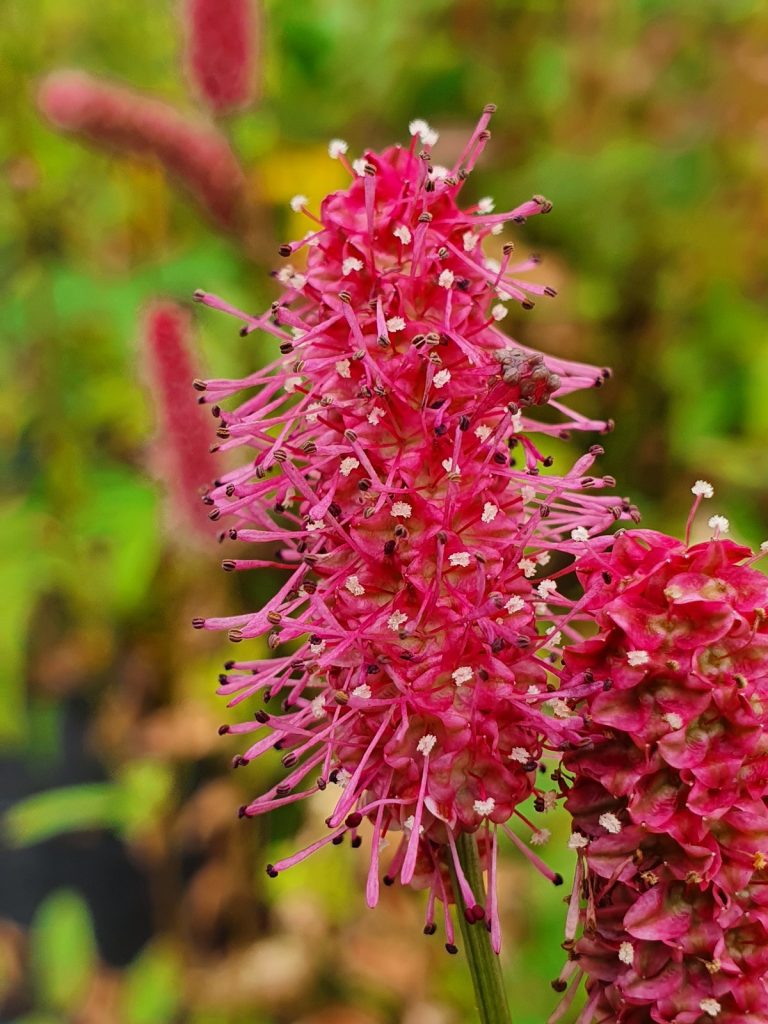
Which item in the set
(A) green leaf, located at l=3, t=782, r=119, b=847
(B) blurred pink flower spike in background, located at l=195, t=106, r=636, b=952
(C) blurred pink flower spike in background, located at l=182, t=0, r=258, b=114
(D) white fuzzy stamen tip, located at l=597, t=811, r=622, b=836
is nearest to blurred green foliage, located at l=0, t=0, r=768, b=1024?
(A) green leaf, located at l=3, t=782, r=119, b=847

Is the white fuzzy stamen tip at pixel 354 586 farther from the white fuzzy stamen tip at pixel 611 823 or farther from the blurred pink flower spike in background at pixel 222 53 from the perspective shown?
the blurred pink flower spike in background at pixel 222 53

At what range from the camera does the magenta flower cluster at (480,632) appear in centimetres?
57

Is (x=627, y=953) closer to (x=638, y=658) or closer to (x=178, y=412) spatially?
(x=638, y=658)

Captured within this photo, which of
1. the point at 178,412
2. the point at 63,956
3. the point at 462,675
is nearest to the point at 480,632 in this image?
the point at 462,675

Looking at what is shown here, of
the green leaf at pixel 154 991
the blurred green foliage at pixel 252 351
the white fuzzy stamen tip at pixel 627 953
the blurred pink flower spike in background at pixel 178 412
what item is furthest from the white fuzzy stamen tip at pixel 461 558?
the green leaf at pixel 154 991

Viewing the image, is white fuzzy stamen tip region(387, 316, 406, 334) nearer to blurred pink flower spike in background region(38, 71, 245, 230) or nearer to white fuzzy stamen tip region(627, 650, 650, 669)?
white fuzzy stamen tip region(627, 650, 650, 669)

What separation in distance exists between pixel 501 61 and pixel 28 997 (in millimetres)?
2217

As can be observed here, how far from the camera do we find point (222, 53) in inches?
61.1

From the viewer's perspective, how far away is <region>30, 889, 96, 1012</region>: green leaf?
1.83m

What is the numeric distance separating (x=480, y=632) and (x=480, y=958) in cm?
19

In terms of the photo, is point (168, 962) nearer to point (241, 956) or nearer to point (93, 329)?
point (241, 956)

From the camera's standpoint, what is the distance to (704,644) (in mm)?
560

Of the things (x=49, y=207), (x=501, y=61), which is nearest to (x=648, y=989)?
(x=49, y=207)

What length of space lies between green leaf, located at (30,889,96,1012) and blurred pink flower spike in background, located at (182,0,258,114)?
1315mm
